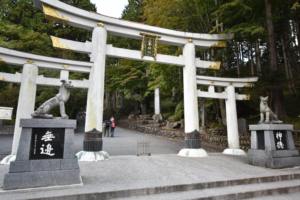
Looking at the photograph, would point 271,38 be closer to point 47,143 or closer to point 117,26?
point 117,26

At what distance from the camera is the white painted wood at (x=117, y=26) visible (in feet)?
25.2

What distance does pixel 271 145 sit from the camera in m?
7.49

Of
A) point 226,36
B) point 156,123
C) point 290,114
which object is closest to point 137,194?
point 226,36

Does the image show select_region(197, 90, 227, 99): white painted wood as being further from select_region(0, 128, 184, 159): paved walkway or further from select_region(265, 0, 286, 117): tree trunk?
select_region(0, 128, 184, 159): paved walkway

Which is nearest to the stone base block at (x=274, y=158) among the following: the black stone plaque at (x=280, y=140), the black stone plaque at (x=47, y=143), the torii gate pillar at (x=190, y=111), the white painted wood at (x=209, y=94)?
the black stone plaque at (x=280, y=140)

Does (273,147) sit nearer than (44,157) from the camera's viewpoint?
No

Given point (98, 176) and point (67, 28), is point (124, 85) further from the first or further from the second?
point (98, 176)

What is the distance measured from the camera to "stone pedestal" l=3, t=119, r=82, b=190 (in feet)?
15.0

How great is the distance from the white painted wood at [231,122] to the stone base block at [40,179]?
7.78 meters

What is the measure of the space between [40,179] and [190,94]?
6.78 m

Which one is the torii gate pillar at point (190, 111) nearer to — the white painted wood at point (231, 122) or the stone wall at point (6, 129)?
the white painted wood at point (231, 122)

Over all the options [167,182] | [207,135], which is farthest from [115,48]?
[207,135]

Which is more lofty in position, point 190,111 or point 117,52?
point 117,52

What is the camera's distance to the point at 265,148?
762cm
